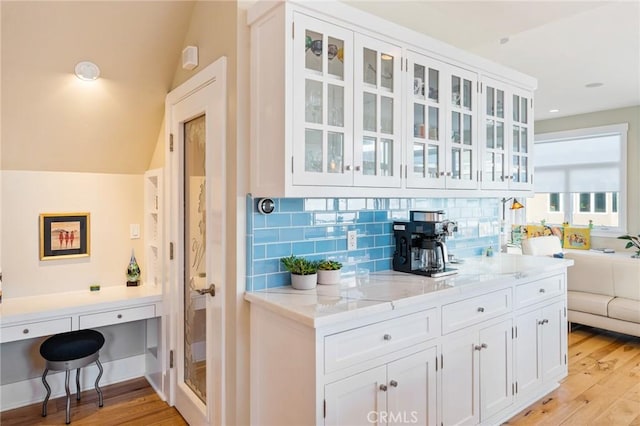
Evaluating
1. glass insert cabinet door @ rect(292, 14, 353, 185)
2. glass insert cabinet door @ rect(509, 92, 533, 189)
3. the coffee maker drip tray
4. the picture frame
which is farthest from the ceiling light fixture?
glass insert cabinet door @ rect(509, 92, 533, 189)

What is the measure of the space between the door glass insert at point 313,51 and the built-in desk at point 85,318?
6.60 ft

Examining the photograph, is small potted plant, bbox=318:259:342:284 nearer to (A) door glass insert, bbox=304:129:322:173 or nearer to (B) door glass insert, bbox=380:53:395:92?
(A) door glass insert, bbox=304:129:322:173

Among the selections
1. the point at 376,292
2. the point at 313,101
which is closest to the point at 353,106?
the point at 313,101

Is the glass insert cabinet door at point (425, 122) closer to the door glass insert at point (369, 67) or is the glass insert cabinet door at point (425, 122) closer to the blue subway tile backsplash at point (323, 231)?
the door glass insert at point (369, 67)

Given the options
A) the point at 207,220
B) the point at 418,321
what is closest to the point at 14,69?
the point at 207,220

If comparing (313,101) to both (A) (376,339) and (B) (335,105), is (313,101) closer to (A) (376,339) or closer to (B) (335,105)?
(B) (335,105)

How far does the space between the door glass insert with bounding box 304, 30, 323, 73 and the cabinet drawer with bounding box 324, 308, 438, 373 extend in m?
1.24

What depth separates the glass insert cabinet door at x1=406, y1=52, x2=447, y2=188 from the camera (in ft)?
7.70

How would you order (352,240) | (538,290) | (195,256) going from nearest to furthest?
(352,240)
(195,256)
(538,290)

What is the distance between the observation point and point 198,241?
8.47 ft

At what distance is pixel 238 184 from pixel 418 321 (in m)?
1.14

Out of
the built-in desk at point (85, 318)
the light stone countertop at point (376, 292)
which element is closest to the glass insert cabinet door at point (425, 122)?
the light stone countertop at point (376, 292)

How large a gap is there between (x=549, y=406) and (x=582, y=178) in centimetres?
494

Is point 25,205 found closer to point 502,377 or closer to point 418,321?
point 418,321
